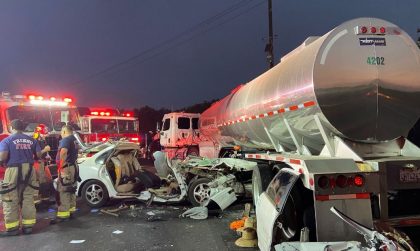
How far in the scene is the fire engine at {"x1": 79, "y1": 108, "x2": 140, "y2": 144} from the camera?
61.0ft

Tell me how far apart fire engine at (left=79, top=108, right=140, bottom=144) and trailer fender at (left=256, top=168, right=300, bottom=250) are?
13.8 meters

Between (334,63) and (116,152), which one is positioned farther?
(116,152)

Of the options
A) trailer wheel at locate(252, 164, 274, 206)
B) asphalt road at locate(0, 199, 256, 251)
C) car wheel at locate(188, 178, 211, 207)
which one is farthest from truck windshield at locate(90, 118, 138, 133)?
trailer wheel at locate(252, 164, 274, 206)

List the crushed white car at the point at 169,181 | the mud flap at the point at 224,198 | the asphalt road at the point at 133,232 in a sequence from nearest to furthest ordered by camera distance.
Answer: the asphalt road at the point at 133,232 → the mud flap at the point at 224,198 → the crushed white car at the point at 169,181

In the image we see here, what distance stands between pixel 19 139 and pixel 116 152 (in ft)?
8.52

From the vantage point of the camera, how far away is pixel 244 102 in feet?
30.3

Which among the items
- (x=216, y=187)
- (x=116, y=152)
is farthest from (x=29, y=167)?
(x=216, y=187)

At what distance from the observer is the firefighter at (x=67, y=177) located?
27.5 feet

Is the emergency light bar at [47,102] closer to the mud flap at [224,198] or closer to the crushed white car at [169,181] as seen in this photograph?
the crushed white car at [169,181]

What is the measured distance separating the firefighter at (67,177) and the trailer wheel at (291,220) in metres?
5.05

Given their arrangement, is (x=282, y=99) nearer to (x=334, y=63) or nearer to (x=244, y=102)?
(x=334, y=63)

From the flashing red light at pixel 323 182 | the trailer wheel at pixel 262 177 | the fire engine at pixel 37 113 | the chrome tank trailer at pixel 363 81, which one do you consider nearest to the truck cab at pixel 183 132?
the fire engine at pixel 37 113

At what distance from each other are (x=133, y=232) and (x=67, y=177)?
207 cm

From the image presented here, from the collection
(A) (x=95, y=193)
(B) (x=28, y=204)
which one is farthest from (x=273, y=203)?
(A) (x=95, y=193)
